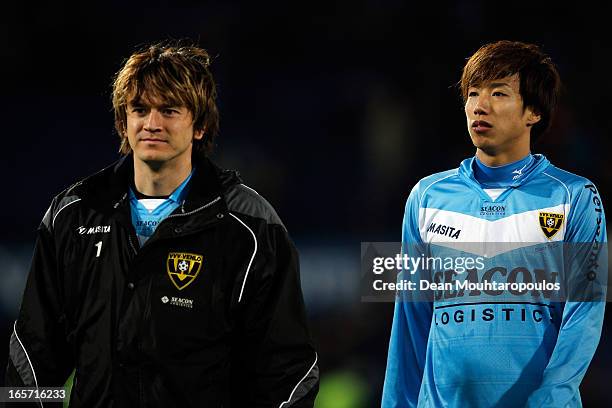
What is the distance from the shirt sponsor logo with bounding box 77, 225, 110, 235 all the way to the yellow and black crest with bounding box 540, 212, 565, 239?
5.96ft

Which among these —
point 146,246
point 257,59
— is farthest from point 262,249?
point 257,59

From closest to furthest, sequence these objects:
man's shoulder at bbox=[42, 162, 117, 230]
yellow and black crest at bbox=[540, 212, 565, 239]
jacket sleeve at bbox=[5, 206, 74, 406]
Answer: jacket sleeve at bbox=[5, 206, 74, 406]
man's shoulder at bbox=[42, 162, 117, 230]
yellow and black crest at bbox=[540, 212, 565, 239]

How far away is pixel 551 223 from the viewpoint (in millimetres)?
4074

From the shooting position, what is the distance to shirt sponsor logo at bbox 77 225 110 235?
3.53 meters

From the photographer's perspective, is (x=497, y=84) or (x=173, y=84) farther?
(x=497, y=84)

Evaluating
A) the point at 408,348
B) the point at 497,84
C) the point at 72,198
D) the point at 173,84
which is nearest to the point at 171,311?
the point at 72,198

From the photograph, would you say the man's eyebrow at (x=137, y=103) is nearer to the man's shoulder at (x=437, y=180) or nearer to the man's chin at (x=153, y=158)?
the man's chin at (x=153, y=158)

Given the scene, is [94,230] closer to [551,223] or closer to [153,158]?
[153,158]

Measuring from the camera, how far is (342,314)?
23.0ft

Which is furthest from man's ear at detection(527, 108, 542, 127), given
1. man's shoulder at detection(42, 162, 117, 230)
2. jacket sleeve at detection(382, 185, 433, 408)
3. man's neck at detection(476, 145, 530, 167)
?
man's shoulder at detection(42, 162, 117, 230)

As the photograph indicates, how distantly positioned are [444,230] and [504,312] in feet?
1.59

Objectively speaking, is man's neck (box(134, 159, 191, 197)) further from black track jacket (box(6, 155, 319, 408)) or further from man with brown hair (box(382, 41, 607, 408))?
man with brown hair (box(382, 41, 607, 408))

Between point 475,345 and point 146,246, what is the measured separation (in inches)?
58.0

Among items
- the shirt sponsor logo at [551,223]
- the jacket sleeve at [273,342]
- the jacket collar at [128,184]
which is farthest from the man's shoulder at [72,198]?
the shirt sponsor logo at [551,223]
